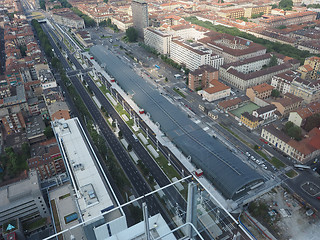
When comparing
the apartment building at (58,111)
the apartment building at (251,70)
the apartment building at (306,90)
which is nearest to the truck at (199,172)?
the apartment building at (58,111)

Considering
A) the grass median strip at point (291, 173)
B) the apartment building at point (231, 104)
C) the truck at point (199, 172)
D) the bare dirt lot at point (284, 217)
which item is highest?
the apartment building at point (231, 104)

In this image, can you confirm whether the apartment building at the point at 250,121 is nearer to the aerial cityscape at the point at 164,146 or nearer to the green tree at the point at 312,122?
the aerial cityscape at the point at 164,146

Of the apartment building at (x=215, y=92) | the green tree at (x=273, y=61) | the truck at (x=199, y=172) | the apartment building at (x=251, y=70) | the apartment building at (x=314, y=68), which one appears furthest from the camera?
the green tree at (x=273, y=61)

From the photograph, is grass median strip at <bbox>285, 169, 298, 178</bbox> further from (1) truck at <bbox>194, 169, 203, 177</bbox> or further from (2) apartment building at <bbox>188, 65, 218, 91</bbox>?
(2) apartment building at <bbox>188, 65, 218, 91</bbox>

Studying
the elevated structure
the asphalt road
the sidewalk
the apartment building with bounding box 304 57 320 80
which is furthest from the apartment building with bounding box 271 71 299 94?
the asphalt road

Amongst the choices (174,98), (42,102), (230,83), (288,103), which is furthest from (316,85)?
(42,102)

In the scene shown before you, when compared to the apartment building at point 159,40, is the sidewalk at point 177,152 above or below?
below
